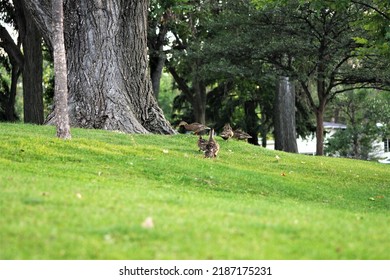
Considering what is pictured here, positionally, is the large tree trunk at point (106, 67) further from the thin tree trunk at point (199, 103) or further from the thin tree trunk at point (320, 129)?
the thin tree trunk at point (199, 103)

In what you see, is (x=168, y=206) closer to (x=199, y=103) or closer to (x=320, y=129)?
(x=320, y=129)

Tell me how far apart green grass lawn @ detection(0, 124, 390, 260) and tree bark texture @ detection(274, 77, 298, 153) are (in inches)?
637

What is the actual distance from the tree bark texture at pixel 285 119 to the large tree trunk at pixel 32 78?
12081mm

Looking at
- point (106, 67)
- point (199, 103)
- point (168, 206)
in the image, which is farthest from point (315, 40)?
point (168, 206)

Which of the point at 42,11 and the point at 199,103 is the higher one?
the point at 42,11

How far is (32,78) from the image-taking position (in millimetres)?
25734

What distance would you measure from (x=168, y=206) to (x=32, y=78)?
19.3 meters

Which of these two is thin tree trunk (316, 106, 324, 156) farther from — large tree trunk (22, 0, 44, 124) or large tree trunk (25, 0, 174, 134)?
large tree trunk (22, 0, 44, 124)

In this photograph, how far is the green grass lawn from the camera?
18.9 feet

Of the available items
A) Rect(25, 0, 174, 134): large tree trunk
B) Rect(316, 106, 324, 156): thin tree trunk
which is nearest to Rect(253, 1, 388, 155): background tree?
Rect(316, 106, 324, 156): thin tree trunk

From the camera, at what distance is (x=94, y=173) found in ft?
36.0

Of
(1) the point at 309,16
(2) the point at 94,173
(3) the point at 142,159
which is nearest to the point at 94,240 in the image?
(2) the point at 94,173

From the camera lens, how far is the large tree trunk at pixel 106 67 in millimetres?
18188

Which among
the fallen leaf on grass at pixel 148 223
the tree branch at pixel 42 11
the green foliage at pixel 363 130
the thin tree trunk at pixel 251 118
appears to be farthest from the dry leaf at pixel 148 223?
the green foliage at pixel 363 130
